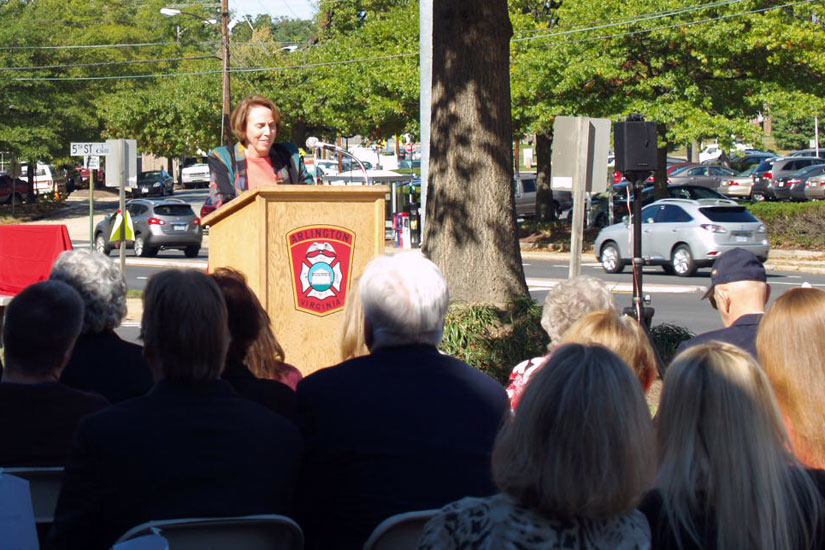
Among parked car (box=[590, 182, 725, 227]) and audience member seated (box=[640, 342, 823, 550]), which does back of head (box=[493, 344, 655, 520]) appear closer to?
audience member seated (box=[640, 342, 823, 550])

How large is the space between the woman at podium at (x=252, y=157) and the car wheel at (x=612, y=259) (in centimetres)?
2038

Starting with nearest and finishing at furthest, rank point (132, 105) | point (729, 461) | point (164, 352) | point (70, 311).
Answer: point (729, 461) < point (164, 352) < point (70, 311) < point (132, 105)

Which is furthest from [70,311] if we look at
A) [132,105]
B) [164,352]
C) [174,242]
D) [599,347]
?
[132,105]

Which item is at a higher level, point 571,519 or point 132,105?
point 132,105

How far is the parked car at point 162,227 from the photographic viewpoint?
3061 cm

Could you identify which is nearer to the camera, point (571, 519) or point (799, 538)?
point (571, 519)

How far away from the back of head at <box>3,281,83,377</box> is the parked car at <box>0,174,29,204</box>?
162 ft

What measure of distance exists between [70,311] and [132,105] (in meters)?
44.8

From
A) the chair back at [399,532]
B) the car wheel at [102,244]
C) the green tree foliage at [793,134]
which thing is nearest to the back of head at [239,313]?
the chair back at [399,532]

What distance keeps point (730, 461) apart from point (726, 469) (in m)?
0.02

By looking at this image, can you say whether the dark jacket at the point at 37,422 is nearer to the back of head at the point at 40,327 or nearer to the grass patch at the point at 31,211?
the back of head at the point at 40,327

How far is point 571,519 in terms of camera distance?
2.31 meters

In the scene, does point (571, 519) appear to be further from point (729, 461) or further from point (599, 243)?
point (599, 243)

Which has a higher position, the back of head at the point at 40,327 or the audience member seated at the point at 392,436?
Result: the back of head at the point at 40,327
